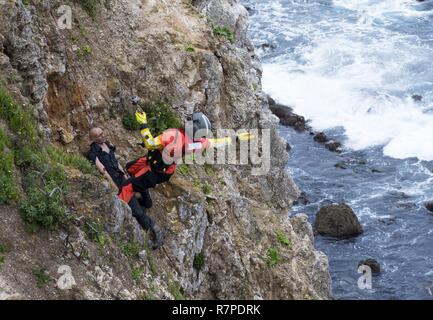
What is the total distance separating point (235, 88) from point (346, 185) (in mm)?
19986

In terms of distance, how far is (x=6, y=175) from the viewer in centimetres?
1124

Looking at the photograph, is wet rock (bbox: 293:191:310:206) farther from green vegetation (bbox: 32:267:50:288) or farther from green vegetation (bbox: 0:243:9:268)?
green vegetation (bbox: 0:243:9:268)

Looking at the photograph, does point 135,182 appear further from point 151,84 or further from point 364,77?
point 364,77

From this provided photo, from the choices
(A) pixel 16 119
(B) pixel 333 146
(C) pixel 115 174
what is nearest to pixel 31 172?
(A) pixel 16 119

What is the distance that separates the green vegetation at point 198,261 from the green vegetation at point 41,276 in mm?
4790

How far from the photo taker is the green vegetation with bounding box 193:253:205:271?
14.9 m

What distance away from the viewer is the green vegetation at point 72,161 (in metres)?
12.8

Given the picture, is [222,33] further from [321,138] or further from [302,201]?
[321,138]

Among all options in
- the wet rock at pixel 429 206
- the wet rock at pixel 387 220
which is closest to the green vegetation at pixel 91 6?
the wet rock at pixel 387 220

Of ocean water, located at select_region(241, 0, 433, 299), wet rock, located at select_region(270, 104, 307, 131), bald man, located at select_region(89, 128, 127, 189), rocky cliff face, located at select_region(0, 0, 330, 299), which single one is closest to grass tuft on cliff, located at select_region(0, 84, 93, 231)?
rocky cliff face, located at select_region(0, 0, 330, 299)

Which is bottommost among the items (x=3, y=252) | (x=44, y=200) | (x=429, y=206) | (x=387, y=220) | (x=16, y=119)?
(x=387, y=220)

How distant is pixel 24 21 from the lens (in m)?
13.7

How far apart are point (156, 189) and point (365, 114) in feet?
112

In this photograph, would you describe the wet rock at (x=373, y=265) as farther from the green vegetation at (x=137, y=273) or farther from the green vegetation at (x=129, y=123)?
the green vegetation at (x=137, y=273)
